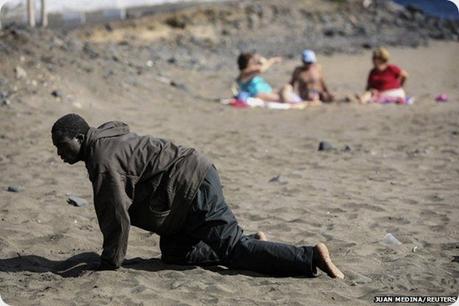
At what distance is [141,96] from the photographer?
1272 centimetres

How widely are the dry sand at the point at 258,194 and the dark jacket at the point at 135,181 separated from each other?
34 centimetres

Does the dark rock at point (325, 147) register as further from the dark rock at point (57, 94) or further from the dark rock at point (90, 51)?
the dark rock at point (90, 51)

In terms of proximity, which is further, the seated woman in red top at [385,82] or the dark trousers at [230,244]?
the seated woman in red top at [385,82]

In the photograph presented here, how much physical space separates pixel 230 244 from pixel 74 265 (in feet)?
3.63

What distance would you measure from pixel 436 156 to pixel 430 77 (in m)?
8.41

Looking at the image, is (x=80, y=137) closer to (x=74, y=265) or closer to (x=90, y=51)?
(x=74, y=265)

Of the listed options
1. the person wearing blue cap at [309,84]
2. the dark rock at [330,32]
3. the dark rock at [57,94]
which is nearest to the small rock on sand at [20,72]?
the dark rock at [57,94]

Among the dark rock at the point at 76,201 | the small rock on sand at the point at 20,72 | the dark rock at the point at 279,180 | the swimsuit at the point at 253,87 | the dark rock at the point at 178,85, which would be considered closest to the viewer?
the dark rock at the point at 76,201

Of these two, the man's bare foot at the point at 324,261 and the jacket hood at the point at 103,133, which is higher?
the jacket hood at the point at 103,133

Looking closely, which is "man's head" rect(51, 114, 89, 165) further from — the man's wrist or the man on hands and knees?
the man's wrist

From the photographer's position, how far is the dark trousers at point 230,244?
16.8ft

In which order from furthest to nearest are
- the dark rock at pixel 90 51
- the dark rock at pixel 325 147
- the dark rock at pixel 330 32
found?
1. the dark rock at pixel 330 32
2. the dark rock at pixel 90 51
3. the dark rock at pixel 325 147

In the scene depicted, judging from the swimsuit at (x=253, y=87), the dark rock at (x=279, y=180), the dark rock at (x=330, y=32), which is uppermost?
the dark rock at (x=330, y=32)

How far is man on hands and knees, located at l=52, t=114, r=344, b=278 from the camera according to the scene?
4914 millimetres
